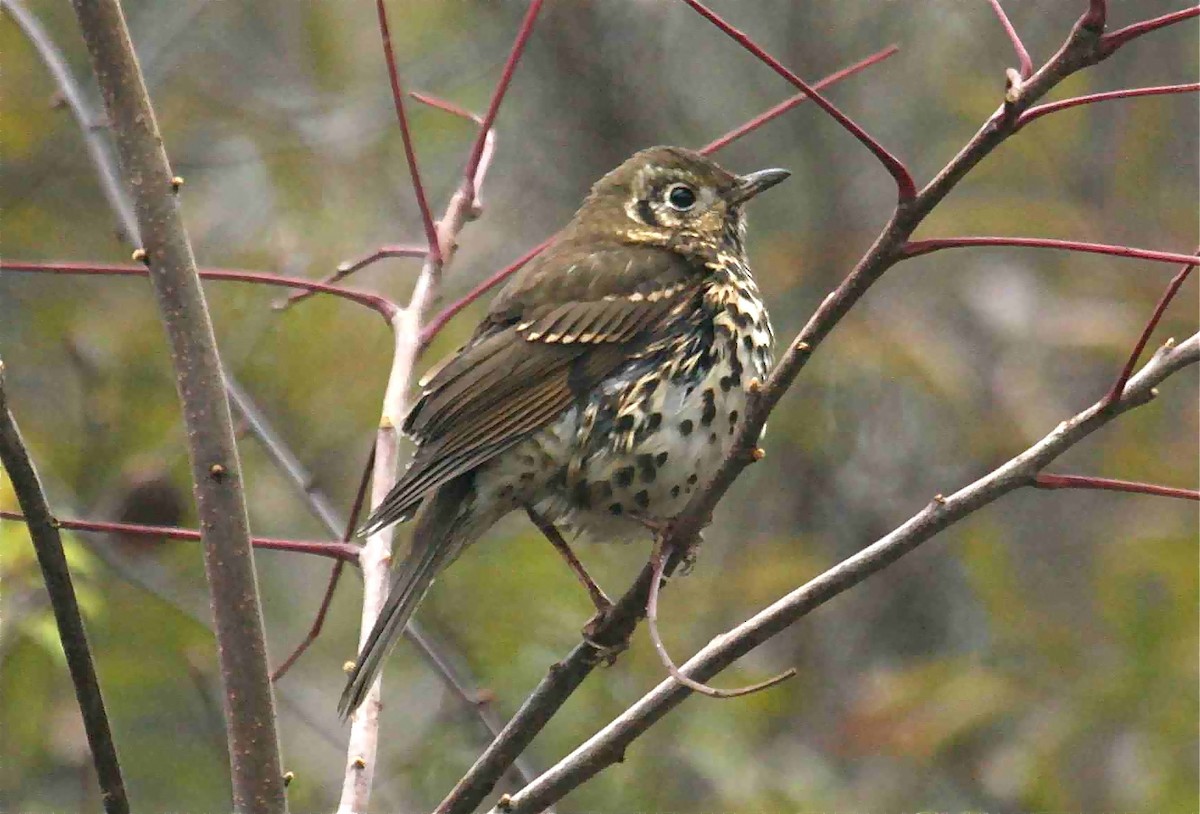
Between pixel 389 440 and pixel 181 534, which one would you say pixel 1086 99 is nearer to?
pixel 181 534

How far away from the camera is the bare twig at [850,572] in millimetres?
2104

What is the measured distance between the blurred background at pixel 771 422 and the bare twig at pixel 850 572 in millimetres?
1862

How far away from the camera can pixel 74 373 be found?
5.46 meters

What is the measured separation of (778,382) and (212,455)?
835mm

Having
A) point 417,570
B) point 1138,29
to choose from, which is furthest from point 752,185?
point 1138,29

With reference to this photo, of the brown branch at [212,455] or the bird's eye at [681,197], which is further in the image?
the bird's eye at [681,197]

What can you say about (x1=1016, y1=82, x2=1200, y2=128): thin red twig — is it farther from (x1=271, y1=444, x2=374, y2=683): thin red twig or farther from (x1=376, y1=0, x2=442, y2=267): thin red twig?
(x1=271, y1=444, x2=374, y2=683): thin red twig

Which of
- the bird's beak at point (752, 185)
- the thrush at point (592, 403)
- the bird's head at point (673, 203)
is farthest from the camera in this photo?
the bird's head at point (673, 203)

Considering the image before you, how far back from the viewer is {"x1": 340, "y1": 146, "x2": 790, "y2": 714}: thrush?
313 cm

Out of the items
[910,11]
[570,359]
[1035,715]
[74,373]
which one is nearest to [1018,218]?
[910,11]

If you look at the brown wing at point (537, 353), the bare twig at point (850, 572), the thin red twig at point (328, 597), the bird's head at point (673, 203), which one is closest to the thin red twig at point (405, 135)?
the brown wing at point (537, 353)

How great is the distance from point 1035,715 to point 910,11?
10.9ft

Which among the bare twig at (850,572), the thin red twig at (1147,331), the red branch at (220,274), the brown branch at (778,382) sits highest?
the red branch at (220,274)

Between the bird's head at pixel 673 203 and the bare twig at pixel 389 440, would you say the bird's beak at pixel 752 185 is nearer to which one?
the bird's head at pixel 673 203
